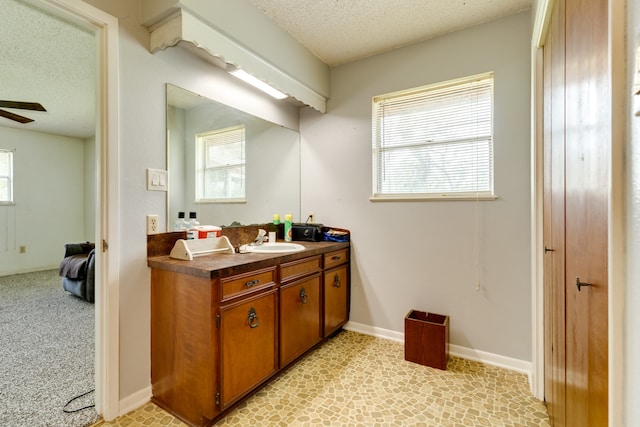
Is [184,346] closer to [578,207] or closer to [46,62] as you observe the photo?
[578,207]

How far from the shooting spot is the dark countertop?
1507 millimetres

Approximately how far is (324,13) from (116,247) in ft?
6.73

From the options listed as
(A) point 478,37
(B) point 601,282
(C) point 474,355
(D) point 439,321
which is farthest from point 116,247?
(A) point 478,37

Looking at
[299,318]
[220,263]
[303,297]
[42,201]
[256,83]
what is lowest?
[299,318]

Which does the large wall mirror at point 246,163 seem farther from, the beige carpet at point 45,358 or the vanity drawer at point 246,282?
the beige carpet at point 45,358

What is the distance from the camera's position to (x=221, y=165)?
242cm

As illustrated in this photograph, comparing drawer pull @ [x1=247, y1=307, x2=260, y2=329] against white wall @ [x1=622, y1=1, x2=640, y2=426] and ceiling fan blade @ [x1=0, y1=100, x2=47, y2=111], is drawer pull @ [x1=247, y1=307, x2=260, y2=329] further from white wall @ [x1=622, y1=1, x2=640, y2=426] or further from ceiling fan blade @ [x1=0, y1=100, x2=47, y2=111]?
ceiling fan blade @ [x1=0, y1=100, x2=47, y2=111]

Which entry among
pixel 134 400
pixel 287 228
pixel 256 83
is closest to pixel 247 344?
pixel 134 400

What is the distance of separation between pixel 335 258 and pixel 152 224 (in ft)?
4.70

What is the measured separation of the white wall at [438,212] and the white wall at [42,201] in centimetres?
518

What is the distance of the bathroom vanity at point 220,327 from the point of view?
1502 millimetres

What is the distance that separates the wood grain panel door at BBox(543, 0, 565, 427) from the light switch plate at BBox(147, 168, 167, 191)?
6.70 ft

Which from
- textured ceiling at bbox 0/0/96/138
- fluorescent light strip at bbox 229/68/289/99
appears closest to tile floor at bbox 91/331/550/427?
fluorescent light strip at bbox 229/68/289/99

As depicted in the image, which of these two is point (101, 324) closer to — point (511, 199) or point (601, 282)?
point (601, 282)
